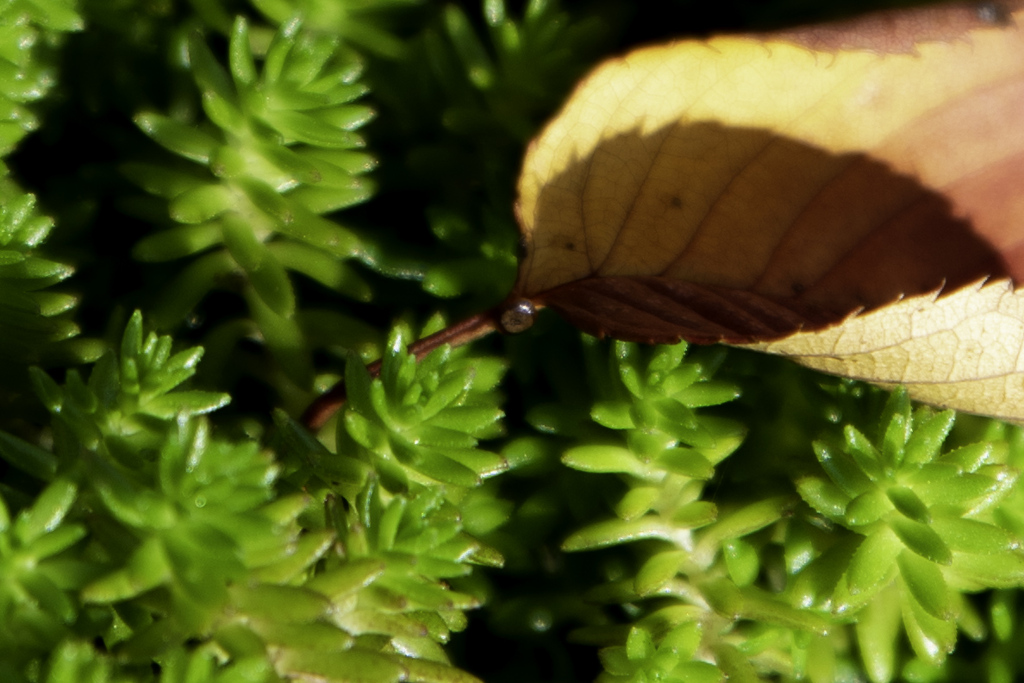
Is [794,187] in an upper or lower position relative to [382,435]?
lower

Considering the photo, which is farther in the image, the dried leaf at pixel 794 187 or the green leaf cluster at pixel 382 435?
the dried leaf at pixel 794 187

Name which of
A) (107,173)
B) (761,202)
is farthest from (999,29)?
(107,173)

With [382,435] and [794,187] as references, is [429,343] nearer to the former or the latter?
[382,435]

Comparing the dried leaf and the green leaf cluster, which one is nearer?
the green leaf cluster

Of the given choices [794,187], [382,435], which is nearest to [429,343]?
[382,435]

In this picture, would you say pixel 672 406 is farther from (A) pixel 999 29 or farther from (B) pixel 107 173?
(B) pixel 107 173
